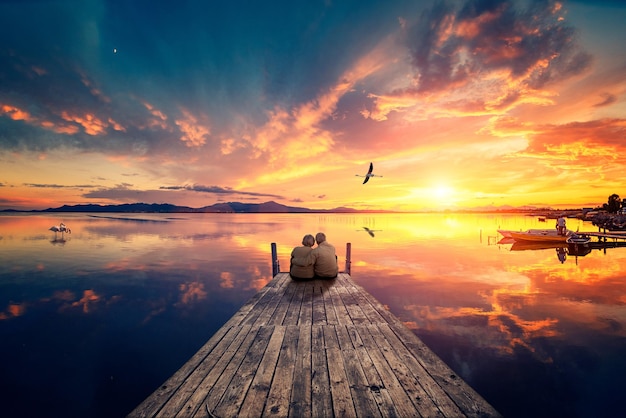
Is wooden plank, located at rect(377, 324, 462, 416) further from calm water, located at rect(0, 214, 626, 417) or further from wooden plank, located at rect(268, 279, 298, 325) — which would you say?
calm water, located at rect(0, 214, 626, 417)

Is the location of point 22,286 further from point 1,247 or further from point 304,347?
point 1,247

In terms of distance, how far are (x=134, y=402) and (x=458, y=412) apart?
795cm

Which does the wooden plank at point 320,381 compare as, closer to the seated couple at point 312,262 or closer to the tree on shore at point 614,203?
the seated couple at point 312,262

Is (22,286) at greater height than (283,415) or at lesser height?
lesser

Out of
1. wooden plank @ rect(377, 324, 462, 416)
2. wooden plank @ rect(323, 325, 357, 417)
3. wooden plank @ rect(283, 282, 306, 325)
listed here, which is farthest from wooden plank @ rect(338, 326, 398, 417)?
wooden plank @ rect(283, 282, 306, 325)

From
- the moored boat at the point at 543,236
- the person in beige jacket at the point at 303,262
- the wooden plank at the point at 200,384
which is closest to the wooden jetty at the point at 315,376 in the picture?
the wooden plank at the point at 200,384

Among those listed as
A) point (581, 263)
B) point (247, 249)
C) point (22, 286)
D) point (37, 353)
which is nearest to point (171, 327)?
point (37, 353)

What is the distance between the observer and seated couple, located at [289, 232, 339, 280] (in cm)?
1150

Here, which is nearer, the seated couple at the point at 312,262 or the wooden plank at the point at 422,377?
the wooden plank at the point at 422,377

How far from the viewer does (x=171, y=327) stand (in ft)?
38.6

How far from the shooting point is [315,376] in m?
4.43

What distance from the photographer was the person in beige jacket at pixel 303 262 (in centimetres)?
1145

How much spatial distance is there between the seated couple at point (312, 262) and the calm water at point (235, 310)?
13.6 feet

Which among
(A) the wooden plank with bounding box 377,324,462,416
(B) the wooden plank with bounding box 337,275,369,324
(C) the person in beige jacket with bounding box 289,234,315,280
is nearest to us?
(A) the wooden plank with bounding box 377,324,462,416
